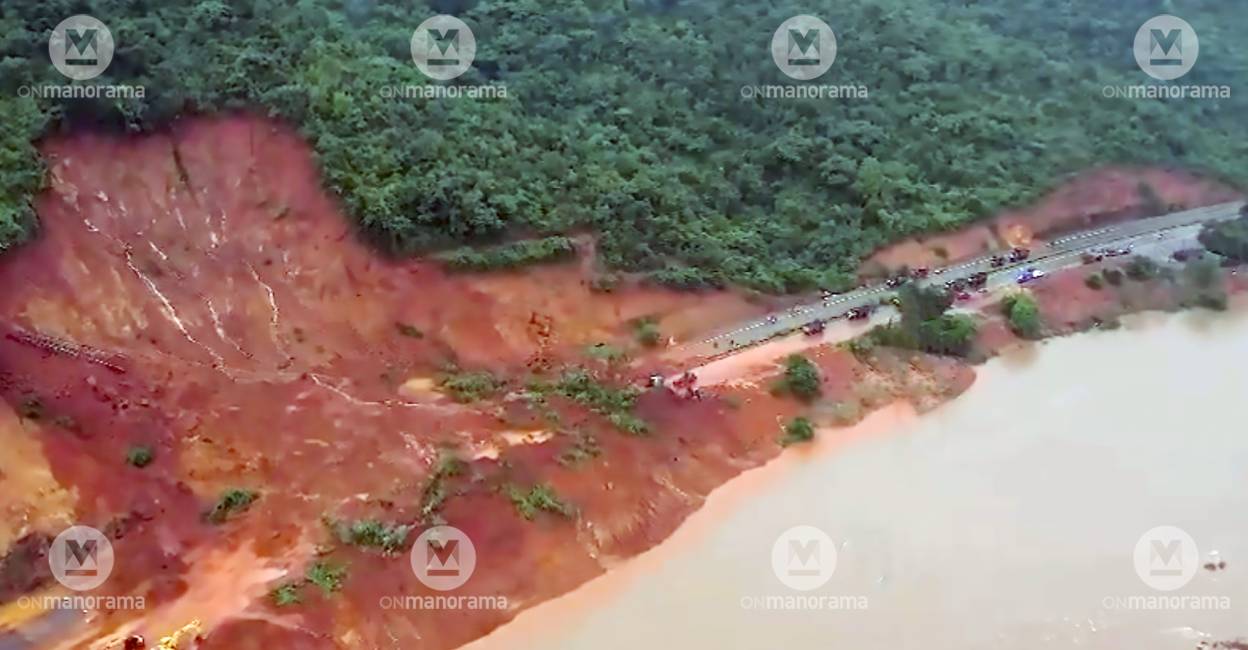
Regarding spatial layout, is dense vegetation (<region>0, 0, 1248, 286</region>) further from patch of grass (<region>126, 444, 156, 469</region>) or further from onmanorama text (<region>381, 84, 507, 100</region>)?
patch of grass (<region>126, 444, 156, 469</region>)

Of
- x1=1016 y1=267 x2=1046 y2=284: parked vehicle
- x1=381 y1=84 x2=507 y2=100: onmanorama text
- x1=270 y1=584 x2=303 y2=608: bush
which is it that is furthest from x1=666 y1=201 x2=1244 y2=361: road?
x1=270 y1=584 x2=303 y2=608: bush

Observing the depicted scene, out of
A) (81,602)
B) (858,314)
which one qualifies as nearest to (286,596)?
(81,602)

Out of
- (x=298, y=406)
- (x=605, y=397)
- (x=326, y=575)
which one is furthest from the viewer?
(x=605, y=397)

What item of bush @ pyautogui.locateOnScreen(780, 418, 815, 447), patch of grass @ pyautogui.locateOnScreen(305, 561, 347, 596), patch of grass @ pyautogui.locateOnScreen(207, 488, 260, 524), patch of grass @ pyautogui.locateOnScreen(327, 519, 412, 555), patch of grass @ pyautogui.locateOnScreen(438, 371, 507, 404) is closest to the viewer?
patch of grass @ pyautogui.locateOnScreen(305, 561, 347, 596)

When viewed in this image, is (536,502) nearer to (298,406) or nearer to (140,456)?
(298,406)

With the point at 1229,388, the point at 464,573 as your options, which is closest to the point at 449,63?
the point at 464,573

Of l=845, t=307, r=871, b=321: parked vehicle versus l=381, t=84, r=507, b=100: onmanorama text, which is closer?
l=381, t=84, r=507, b=100: onmanorama text
